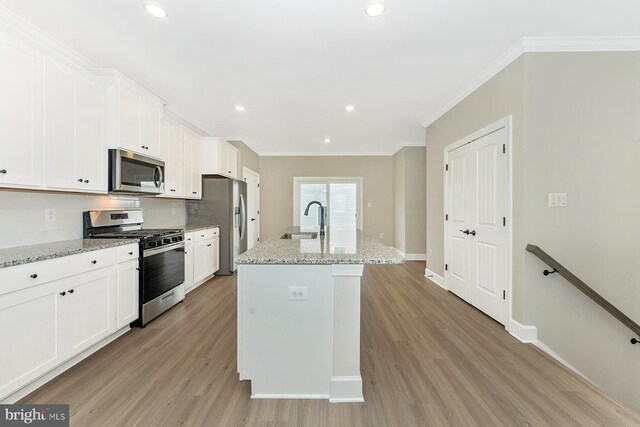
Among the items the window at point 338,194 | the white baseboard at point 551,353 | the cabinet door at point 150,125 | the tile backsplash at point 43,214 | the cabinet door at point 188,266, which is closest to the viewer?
the tile backsplash at point 43,214

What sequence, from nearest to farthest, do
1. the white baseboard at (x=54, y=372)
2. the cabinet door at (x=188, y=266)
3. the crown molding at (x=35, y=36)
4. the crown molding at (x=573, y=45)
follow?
the white baseboard at (x=54, y=372)
the crown molding at (x=35, y=36)
the crown molding at (x=573, y=45)
the cabinet door at (x=188, y=266)

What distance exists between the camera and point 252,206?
6.26 metres

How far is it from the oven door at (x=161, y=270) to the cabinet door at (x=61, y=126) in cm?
90

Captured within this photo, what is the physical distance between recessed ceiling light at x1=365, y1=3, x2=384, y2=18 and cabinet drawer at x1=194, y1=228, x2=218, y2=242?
3278mm

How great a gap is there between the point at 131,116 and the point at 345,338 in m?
2.91

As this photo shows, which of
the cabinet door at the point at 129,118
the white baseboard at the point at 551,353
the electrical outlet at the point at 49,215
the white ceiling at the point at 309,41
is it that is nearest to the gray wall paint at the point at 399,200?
the white ceiling at the point at 309,41

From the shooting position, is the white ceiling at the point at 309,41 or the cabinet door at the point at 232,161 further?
the cabinet door at the point at 232,161

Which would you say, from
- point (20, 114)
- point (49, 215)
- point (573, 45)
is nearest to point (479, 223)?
point (573, 45)

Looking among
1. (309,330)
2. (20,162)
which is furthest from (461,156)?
(20,162)

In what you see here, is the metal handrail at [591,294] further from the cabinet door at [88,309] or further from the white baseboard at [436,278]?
the cabinet door at [88,309]

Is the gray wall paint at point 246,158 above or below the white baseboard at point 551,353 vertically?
above

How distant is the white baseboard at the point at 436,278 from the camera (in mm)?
4004

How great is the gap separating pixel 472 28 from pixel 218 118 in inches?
140

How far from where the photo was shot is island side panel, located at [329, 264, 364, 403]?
1.65m
